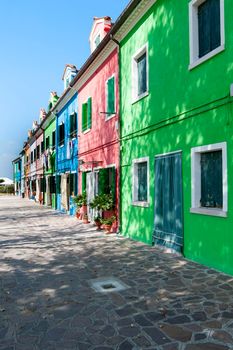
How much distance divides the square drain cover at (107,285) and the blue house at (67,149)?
1188 cm

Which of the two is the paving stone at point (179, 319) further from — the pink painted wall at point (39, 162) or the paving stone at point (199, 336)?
the pink painted wall at point (39, 162)

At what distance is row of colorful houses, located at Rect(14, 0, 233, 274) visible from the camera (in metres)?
6.62

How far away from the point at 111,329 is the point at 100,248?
16.9 feet

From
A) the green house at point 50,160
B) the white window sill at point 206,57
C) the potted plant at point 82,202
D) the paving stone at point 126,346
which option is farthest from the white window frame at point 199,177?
the green house at point 50,160

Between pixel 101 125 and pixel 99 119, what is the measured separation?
0.39 meters

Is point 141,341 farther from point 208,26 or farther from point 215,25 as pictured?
point 208,26

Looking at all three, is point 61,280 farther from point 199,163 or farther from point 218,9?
point 218,9

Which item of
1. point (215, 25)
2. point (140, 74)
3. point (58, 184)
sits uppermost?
point (140, 74)

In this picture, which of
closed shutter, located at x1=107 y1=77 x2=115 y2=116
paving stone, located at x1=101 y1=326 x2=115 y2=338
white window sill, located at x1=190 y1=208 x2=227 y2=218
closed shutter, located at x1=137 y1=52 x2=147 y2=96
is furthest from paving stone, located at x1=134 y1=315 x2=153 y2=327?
closed shutter, located at x1=107 y1=77 x2=115 y2=116

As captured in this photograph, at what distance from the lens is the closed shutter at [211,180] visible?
22.3ft

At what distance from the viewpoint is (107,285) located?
5.90 metres

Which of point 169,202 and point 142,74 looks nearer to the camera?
point 169,202

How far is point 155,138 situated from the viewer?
30.6 feet

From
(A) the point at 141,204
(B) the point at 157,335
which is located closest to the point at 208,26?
(A) the point at 141,204
